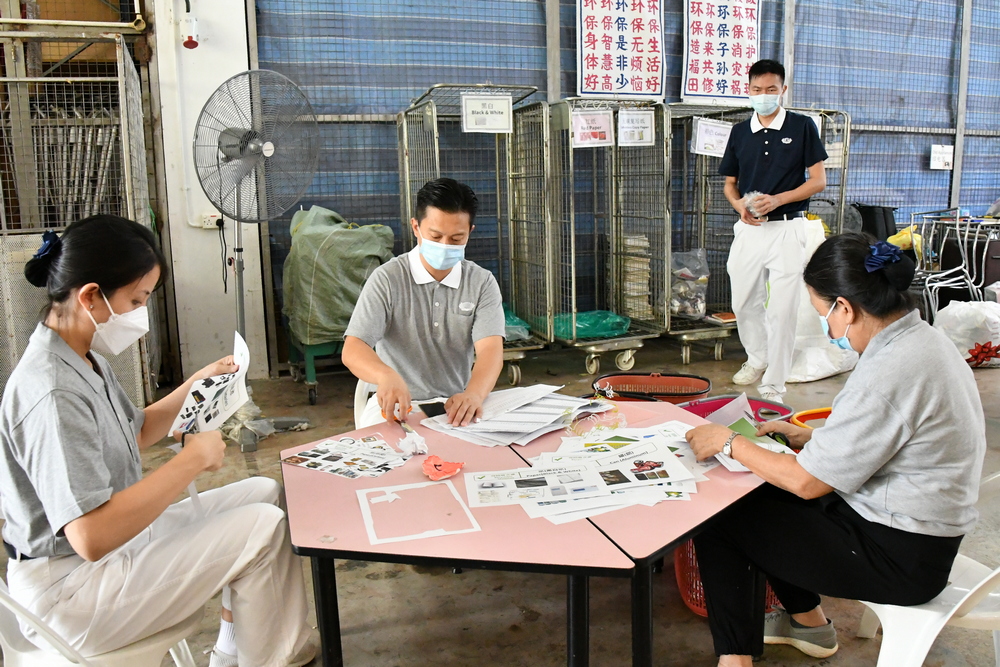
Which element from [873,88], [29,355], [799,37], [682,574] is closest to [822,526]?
[682,574]

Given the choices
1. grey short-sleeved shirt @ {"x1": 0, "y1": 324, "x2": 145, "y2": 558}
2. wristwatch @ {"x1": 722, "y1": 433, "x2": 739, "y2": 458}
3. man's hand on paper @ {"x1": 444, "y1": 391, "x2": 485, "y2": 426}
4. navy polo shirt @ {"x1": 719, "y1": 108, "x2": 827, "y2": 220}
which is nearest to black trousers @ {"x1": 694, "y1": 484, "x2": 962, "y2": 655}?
wristwatch @ {"x1": 722, "y1": 433, "x2": 739, "y2": 458}

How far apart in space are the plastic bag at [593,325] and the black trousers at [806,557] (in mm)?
3217

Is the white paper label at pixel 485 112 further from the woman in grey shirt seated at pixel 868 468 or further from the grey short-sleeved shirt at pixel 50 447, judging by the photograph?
the grey short-sleeved shirt at pixel 50 447

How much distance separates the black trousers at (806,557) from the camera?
5.49ft

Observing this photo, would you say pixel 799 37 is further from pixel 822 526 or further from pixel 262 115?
pixel 822 526

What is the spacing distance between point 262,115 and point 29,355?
2523 mm

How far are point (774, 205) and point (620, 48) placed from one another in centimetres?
218

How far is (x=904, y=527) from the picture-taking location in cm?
168

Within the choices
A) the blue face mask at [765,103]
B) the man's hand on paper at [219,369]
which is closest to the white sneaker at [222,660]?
the man's hand on paper at [219,369]

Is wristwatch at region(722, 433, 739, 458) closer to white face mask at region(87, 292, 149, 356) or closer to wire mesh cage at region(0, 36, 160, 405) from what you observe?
white face mask at region(87, 292, 149, 356)

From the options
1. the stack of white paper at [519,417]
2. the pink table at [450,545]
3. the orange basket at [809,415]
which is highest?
the stack of white paper at [519,417]

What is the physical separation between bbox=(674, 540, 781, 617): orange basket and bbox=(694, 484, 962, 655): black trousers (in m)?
0.39

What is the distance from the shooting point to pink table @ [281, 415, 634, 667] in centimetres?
139

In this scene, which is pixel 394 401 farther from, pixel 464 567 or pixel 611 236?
pixel 611 236
